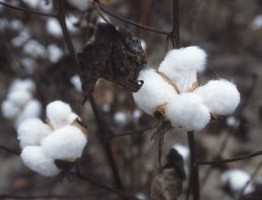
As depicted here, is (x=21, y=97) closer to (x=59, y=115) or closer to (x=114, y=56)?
(x=59, y=115)

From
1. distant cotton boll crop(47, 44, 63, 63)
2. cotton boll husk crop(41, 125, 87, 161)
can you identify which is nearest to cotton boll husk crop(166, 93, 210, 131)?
cotton boll husk crop(41, 125, 87, 161)

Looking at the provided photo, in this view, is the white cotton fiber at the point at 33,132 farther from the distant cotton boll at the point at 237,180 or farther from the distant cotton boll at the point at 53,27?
the distant cotton boll at the point at 53,27

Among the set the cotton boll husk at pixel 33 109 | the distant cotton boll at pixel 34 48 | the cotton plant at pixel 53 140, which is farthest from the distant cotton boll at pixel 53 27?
the cotton plant at pixel 53 140

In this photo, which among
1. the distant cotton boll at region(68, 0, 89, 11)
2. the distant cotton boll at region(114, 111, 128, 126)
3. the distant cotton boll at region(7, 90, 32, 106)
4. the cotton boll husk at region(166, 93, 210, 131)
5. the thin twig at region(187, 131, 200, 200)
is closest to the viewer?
the cotton boll husk at region(166, 93, 210, 131)

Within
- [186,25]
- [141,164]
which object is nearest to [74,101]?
[141,164]

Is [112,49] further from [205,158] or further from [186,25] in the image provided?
[186,25]

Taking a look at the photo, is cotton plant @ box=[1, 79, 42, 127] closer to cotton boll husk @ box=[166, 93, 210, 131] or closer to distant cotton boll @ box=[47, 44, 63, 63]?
distant cotton boll @ box=[47, 44, 63, 63]

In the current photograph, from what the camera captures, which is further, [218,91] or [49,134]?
[49,134]
